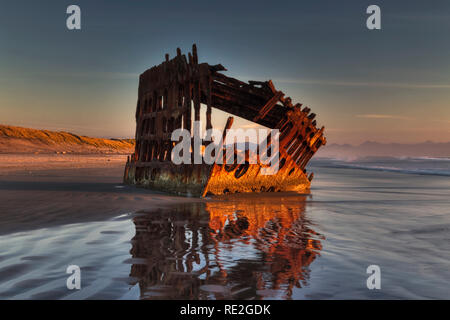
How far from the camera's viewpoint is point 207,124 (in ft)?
32.1

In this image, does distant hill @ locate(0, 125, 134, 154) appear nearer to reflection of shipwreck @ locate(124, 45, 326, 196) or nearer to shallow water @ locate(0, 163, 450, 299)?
reflection of shipwreck @ locate(124, 45, 326, 196)

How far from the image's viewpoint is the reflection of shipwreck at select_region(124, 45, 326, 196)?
33.2ft

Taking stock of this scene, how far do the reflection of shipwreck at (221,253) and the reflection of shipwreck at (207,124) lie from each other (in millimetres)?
2853

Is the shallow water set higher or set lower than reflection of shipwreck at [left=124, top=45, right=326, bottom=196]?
lower

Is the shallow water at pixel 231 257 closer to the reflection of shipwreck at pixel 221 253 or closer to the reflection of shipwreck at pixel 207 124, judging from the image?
the reflection of shipwreck at pixel 221 253

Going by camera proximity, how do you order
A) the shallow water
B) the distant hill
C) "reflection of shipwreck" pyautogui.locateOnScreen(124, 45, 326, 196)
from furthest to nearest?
the distant hill, "reflection of shipwreck" pyautogui.locateOnScreen(124, 45, 326, 196), the shallow water

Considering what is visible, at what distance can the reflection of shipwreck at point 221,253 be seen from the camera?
332 centimetres

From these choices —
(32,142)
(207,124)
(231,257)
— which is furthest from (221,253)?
(32,142)

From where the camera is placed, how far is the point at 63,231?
562 cm

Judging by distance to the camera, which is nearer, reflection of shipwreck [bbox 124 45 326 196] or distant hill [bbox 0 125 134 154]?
reflection of shipwreck [bbox 124 45 326 196]

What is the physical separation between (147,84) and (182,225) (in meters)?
8.21

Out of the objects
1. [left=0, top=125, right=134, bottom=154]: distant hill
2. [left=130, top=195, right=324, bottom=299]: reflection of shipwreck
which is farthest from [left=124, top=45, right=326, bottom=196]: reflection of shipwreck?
[left=0, top=125, right=134, bottom=154]: distant hill

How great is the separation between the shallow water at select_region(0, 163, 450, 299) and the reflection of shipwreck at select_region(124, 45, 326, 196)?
3063mm

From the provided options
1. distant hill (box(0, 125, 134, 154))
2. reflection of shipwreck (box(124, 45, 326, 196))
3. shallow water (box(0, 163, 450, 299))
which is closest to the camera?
shallow water (box(0, 163, 450, 299))
